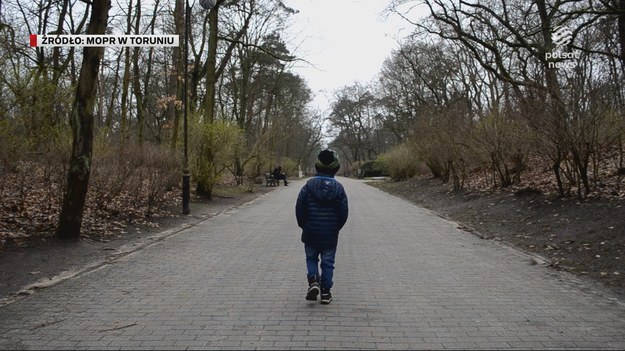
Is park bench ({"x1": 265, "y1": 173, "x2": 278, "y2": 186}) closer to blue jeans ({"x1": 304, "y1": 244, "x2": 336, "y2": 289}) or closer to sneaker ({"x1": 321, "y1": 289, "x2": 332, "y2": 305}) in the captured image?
blue jeans ({"x1": 304, "y1": 244, "x2": 336, "y2": 289})

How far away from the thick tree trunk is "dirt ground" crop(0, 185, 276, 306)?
0.42 metres

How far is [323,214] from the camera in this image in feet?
18.7

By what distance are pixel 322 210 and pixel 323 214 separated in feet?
0.15

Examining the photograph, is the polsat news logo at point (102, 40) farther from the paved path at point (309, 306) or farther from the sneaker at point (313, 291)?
the sneaker at point (313, 291)

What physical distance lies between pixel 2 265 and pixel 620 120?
12.5 metres

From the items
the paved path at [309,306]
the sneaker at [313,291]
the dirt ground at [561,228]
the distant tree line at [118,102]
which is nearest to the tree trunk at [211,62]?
the distant tree line at [118,102]

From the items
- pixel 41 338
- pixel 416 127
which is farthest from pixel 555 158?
pixel 416 127

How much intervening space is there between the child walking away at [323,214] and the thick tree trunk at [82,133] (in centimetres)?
536

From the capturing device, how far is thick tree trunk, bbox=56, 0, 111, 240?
9125 mm

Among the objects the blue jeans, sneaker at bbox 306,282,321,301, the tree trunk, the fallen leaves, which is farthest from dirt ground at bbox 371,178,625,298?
the tree trunk

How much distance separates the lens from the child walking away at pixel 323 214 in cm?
569

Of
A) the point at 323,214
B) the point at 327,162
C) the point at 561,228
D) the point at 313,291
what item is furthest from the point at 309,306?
the point at 561,228

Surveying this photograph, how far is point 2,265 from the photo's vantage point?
24.0ft

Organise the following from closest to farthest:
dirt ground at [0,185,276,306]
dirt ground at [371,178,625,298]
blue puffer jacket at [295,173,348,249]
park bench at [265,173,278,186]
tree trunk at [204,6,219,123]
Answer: blue puffer jacket at [295,173,348,249], dirt ground at [0,185,276,306], dirt ground at [371,178,625,298], tree trunk at [204,6,219,123], park bench at [265,173,278,186]
